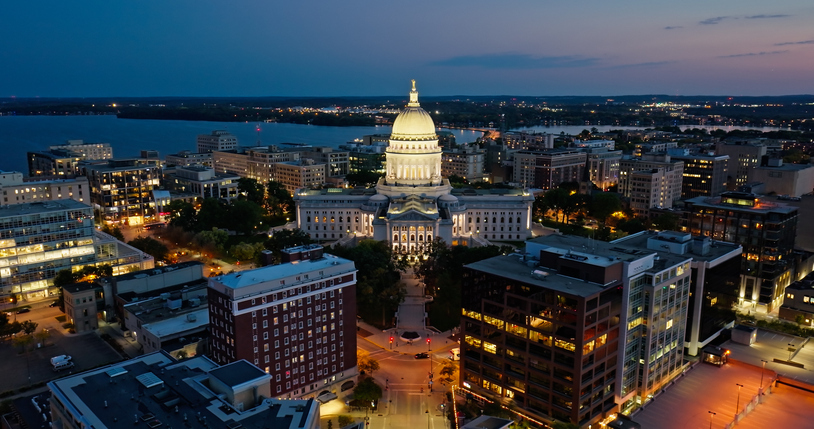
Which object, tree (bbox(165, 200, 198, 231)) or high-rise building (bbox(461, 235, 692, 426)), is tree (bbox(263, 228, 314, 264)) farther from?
high-rise building (bbox(461, 235, 692, 426))

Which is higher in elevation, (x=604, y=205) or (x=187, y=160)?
(x=187, y=160)

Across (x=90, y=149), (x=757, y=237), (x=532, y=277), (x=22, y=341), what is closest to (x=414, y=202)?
(x=757, y=237)

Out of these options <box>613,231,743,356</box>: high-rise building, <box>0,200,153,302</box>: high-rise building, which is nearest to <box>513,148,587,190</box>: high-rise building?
<box>613,231,743,356</box>: high-rise building

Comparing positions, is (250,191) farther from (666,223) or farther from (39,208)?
(666,223)

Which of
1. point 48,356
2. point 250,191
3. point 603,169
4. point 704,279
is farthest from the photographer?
point 603,169

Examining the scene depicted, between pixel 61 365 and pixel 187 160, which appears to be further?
pixel 187 160

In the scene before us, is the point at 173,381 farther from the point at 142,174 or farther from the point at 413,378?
the point at 142,174

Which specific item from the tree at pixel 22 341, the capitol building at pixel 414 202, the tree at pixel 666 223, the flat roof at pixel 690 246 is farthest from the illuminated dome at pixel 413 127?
the tree at pixel 22 341

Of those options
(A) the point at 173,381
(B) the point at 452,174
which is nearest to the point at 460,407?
(A) the point at 173,381
